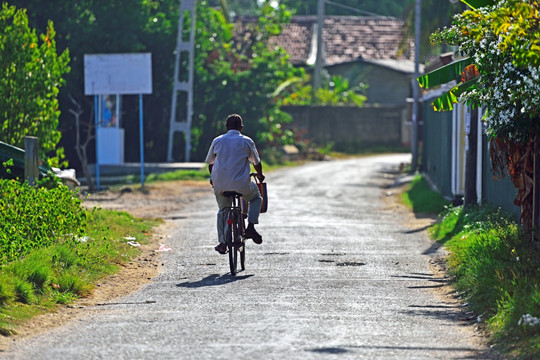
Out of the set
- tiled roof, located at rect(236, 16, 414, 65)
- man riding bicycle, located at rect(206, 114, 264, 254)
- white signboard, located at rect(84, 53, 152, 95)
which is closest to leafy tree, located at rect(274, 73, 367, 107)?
tiled roof, located at rect(236, 16, 414, 65)

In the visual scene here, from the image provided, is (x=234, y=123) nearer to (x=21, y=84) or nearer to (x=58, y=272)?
(x=58, y=272)

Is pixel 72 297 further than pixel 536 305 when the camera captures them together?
Yes

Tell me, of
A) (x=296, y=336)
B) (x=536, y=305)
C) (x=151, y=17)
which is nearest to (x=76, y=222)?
(x=296, y=336)

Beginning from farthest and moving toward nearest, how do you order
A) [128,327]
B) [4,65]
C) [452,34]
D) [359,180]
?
[359,180], [4,65], [452,34], [128,327]

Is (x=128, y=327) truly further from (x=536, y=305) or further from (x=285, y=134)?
(x=285, y=134)

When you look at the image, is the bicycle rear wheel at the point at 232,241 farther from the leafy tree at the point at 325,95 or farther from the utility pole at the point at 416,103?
the leafy tree at the point at 325,95

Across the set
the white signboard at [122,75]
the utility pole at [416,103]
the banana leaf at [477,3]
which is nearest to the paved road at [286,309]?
the banana leaf at [477,3]

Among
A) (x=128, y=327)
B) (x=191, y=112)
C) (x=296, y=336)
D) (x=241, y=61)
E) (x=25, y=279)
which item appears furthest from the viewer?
(x=241, y=61)

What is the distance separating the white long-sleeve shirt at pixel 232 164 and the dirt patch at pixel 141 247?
147 cm

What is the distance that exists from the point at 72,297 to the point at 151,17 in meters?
22.9

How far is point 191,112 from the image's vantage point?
3188 cm

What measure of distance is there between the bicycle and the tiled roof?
40037 millimetres

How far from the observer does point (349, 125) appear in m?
45.2

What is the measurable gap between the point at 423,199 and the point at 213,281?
10933 mm
